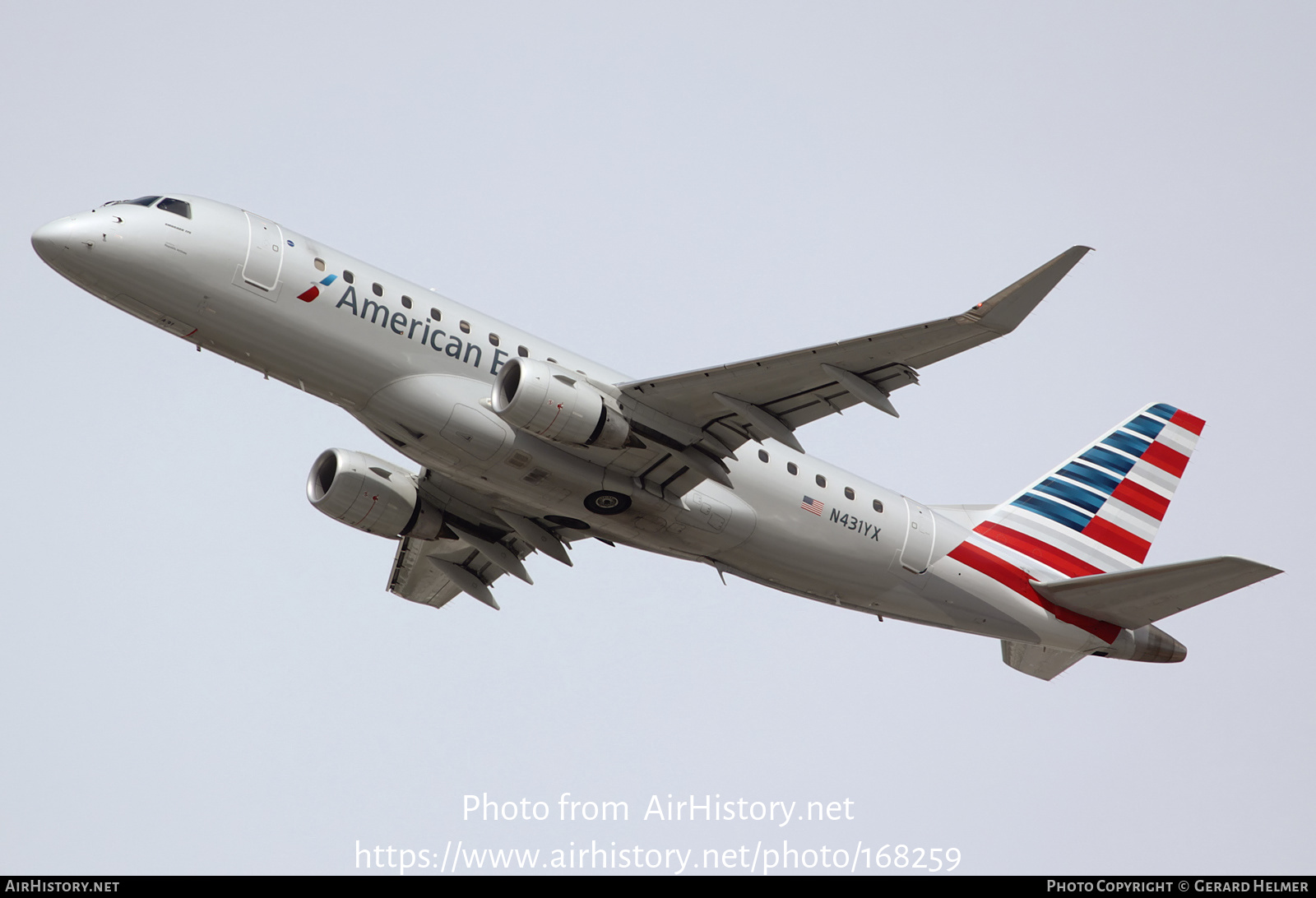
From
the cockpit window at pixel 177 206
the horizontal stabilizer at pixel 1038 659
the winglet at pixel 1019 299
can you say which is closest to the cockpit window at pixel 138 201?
the cockpit window at pixel 177 206

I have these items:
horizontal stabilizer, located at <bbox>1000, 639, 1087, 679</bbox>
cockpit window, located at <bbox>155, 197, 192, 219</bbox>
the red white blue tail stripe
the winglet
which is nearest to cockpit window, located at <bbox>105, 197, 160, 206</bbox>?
cockpit window, located at <bbox>155, 197, 192, 219</bbox>

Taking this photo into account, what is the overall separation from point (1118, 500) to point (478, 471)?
58.3 ft

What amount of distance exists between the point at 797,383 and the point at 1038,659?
39.7 ft

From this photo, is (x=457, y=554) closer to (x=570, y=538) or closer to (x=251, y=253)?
(x=570, y=538)

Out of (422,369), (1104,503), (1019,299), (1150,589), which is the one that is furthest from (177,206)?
(1104,503)

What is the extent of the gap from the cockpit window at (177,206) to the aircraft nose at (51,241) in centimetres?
150

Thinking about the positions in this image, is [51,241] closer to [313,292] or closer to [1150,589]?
[313,292]

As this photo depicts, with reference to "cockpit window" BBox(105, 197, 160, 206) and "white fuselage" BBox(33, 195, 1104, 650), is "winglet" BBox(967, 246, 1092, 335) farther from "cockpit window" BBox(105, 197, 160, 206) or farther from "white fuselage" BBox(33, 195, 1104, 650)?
"cockpit window" BBox(105, 197, 160, 206)

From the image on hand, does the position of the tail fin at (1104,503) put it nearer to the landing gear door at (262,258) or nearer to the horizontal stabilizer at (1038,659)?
the horizontal stabilizer at (1038,659)

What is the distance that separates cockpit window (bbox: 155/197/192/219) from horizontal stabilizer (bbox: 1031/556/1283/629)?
20.2 metres

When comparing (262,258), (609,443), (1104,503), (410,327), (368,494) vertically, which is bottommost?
(609,443)

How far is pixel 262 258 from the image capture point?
81.0 feet

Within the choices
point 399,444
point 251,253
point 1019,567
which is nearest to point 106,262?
point 251,253

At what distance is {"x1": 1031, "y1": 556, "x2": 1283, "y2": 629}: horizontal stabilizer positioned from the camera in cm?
2752
